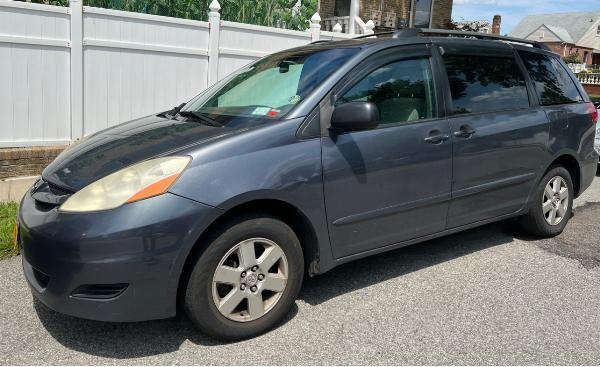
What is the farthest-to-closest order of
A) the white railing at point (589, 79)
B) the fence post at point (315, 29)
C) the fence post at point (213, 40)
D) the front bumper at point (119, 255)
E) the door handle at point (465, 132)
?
1. the white railing at point (589, 79)
2. the fence post at point (315, 29)
3. the fence post at point (213, 40)
4. the door handle at point (465, 132)
5. the front bumper at point (119, 255)

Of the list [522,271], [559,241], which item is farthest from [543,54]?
[522,271]

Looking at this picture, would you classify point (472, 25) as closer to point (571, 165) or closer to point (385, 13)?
point (385, 13)

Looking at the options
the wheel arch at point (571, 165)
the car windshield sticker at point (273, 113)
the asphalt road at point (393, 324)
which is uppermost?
the car windshield sticker at point (273, 113)

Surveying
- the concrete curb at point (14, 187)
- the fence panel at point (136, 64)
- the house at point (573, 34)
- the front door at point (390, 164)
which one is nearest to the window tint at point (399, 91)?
the front door at point (390, 164)

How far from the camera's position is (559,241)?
16.7 feet

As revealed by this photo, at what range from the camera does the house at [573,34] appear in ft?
212

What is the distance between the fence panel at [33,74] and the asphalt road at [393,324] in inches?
108

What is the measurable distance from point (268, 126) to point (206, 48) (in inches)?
189

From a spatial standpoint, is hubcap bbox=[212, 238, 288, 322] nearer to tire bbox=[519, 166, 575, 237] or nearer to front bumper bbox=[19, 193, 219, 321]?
front bumper bbox=[19, 193, 219, 321]

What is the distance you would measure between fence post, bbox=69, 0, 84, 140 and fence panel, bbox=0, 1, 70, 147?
0.22 ft

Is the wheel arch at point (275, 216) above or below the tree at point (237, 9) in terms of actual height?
below

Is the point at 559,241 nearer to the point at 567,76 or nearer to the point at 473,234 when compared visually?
the point at 473,234

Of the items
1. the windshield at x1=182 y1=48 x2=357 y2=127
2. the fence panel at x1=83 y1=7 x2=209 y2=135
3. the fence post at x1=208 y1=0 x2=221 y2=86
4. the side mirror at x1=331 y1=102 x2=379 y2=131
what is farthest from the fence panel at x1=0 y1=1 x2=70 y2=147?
the side mirror at x1=331 y1=102 x2=379 y2=131

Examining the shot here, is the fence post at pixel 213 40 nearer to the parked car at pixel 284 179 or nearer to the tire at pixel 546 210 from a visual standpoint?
the parked car at pixel 284 179
